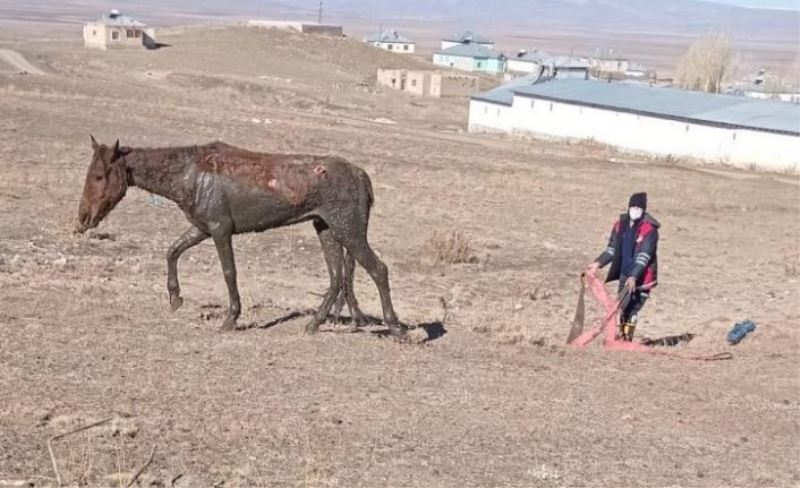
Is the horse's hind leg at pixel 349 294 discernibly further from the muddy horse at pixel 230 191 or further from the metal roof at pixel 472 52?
the metal roof at pixel 472 52

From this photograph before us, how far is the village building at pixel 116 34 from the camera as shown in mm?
82062

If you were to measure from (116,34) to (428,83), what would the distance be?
27863 mm

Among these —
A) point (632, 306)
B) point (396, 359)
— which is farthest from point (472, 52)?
point (396, 359)

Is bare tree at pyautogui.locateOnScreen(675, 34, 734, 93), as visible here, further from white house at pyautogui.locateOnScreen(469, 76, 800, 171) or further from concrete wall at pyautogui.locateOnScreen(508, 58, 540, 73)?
concrete wall at pyautogui.locateOnScreen(508, 58, 540, 73)

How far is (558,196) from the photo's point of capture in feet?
100

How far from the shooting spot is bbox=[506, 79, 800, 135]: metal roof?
164 ft

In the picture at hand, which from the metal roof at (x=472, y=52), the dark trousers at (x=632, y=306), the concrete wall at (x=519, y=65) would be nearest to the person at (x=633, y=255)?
the dark trousers at (x=632, y=306)

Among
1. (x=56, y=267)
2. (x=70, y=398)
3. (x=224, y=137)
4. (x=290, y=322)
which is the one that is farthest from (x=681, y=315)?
(x=224, y=137)

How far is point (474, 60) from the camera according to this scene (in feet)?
387

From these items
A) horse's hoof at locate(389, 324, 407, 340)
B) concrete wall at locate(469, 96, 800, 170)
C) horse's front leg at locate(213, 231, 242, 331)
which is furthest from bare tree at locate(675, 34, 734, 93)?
horse's front leg at locate(213, 231, 242, 331)

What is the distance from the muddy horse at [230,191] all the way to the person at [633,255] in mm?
3147

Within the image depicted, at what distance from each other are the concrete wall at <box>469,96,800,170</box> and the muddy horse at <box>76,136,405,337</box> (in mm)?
42483

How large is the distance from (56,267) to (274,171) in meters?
5.59

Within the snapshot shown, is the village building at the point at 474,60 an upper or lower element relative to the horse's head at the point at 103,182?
lower
